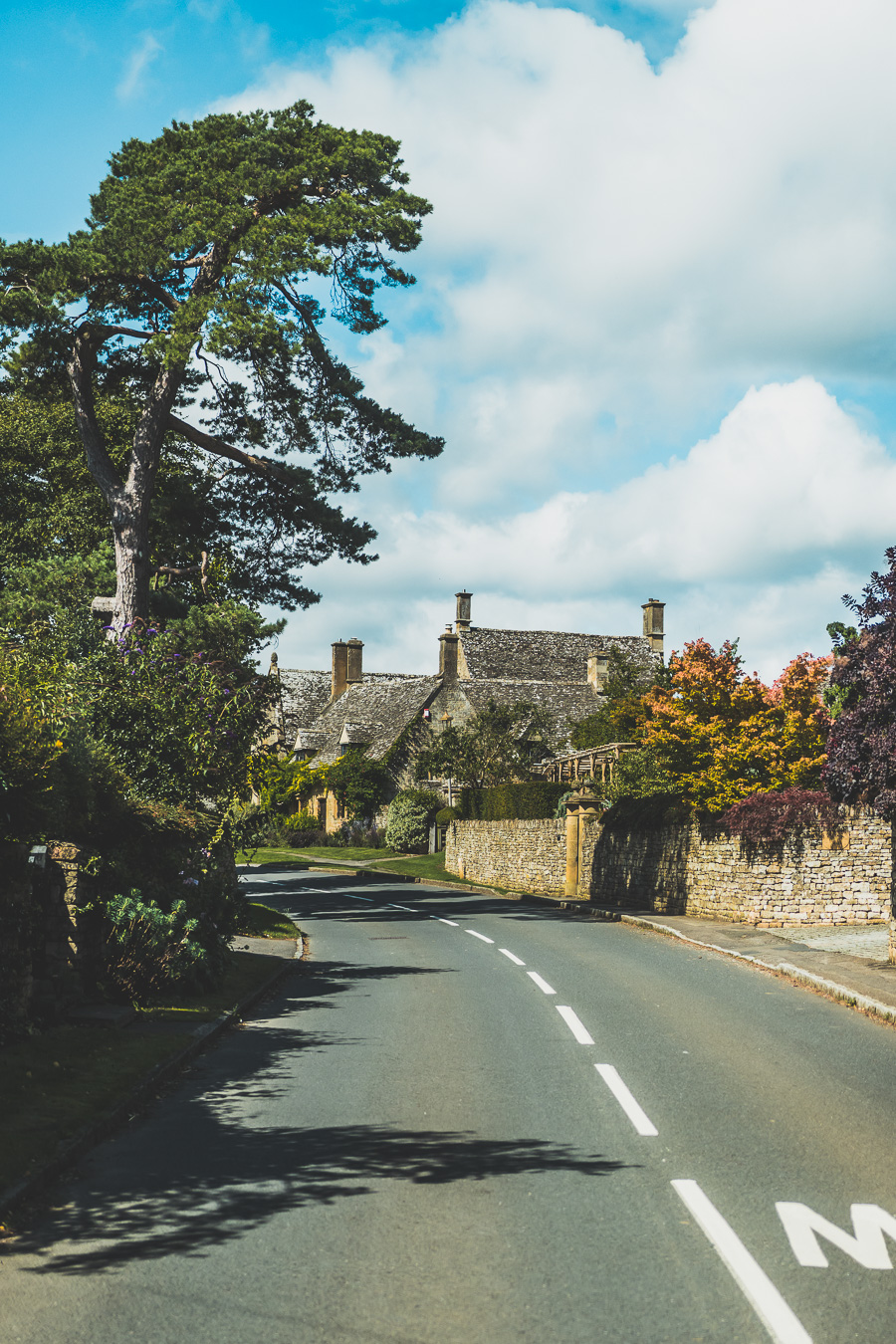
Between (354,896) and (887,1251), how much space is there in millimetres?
30961

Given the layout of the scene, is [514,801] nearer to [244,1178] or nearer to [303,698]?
[244,1178]

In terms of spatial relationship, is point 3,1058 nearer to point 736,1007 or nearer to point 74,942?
point 74,942

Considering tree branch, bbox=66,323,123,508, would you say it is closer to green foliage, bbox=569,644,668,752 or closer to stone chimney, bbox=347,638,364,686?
green foliage, bbox=569,644,668,752

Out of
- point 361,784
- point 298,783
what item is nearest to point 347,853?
point 361,784

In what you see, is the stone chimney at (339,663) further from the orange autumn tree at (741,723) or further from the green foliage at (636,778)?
the orange autumn tree at (741,723)

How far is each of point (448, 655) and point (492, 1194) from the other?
61.3m

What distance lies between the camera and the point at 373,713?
70.7 metres

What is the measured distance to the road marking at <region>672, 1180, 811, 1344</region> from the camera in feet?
15.1

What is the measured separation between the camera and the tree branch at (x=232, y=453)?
87.9 feet

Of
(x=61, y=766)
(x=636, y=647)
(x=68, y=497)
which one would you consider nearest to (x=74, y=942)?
(x=61, y=766)

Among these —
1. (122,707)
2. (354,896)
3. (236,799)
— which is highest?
(122,707)

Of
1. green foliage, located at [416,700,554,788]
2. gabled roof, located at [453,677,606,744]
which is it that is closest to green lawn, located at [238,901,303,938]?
green foliage, located at [416,700,554,788]

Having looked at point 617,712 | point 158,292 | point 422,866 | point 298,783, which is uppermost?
point 158,292

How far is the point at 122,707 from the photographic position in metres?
16.2
